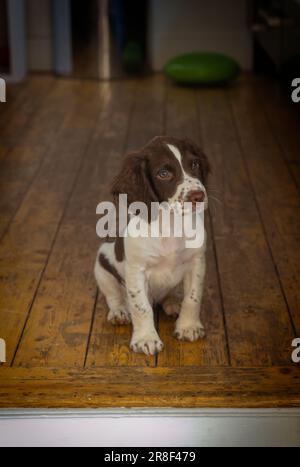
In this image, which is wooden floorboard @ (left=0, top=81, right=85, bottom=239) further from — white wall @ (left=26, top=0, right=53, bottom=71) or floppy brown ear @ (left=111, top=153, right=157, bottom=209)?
floppy brown ear @ (left=111, top=153, right=157, bottom=209)

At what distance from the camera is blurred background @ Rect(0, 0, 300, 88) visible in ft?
19.1

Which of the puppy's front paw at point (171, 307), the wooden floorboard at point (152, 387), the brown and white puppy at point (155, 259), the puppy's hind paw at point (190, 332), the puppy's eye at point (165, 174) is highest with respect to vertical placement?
the puppy's eye at point (165, 174)

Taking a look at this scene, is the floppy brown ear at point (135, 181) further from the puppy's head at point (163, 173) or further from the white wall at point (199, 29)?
the white wall at point (199, 29)

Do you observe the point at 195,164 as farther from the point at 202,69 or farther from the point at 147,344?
the point at 202,69

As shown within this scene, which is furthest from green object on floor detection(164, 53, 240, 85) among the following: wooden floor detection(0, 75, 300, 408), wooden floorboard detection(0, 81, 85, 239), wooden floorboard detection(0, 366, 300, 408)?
wooden floorboard detection(0, 366, 300, 408)

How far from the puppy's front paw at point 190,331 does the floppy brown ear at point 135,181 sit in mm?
394

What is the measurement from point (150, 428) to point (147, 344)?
14.6 inches

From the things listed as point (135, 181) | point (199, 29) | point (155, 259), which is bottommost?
point (199, 29)

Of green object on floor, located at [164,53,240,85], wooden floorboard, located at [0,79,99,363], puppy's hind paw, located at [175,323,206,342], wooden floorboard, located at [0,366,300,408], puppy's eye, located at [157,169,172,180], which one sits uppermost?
puppy's eye, located at [157,169,172,180]

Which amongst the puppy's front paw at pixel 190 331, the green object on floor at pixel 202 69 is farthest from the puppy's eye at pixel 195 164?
the green object on floor at pixel 202 69

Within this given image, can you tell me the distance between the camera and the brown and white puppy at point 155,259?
223 cm

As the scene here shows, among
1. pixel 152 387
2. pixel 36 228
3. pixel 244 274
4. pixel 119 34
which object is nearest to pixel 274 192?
pixel 244 274

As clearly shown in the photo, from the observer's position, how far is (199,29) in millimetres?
6074

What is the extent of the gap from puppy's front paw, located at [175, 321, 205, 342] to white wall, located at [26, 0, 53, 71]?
3974 millimetres
